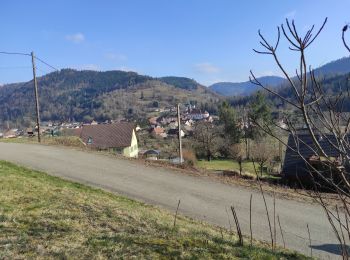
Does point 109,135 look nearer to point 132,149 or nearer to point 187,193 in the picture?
point 132,149

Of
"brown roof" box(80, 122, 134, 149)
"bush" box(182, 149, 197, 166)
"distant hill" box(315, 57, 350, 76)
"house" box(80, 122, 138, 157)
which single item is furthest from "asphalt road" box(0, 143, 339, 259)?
"brown roof" box(80, 122, 134, 149)

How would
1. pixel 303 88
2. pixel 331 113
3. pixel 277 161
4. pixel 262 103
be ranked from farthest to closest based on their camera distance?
pixel 262 103 < pixel 277 161 < pixel 331 113 < pixel 303 88

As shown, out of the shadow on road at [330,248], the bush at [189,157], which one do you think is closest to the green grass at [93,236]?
the shadow on road at [330,248]

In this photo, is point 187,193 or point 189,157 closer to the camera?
point 187,193

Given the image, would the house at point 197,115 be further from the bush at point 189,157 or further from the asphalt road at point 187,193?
the asphalt road at point 187,193

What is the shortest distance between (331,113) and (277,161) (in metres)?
53.8

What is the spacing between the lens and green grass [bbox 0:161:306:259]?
5.16 metres

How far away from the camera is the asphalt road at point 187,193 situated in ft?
33.2

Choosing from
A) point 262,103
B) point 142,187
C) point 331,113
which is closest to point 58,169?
point 142,187

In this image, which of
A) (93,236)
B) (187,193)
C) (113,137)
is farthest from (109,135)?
(93,236)

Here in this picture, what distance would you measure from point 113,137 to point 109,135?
963mm

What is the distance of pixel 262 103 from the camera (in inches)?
2741

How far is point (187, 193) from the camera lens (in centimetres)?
1374

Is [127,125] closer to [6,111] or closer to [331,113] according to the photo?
[331,113]
